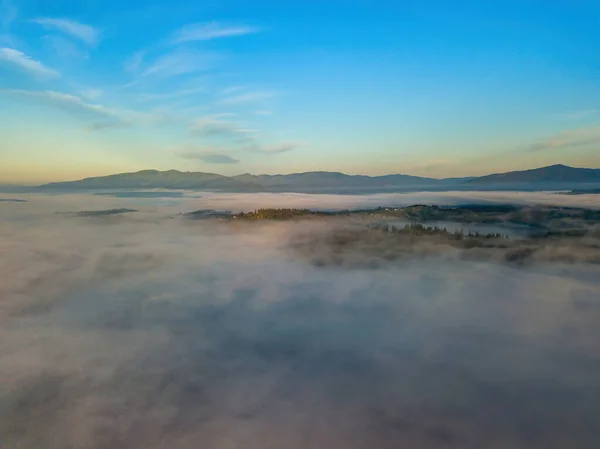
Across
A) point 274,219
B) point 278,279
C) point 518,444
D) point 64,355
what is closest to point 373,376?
point 518,444

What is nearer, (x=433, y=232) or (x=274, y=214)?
(x=433, y=232)

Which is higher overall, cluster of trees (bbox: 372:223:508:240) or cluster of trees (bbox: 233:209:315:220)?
cluster of trees (bbox: 233:209:315:220)

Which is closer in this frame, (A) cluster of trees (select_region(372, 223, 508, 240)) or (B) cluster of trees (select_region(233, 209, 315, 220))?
(A) cluster of trees (select_region(372, 223, 508, 240))

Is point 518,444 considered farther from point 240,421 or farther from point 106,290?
point 106,290

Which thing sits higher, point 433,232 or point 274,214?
point 274,214

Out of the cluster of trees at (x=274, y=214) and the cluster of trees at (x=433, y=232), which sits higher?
the cluster of trees at (x=274, y=214)
